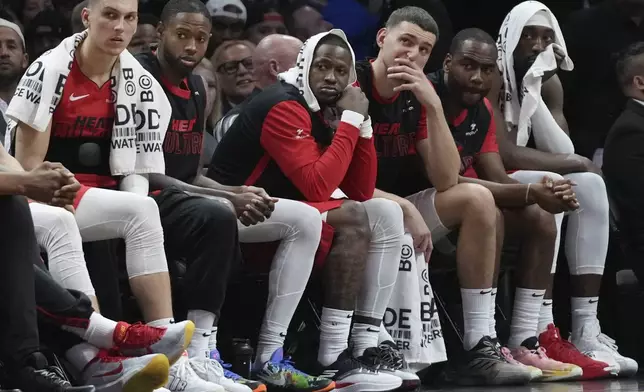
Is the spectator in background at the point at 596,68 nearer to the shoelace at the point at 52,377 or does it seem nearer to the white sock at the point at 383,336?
the white sock at the point at 383,336

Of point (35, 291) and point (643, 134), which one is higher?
point (643, 134)

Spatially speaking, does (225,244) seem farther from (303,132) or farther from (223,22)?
(223,22)

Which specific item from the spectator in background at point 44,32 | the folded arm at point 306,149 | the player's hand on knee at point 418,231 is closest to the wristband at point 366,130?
the folded arm at point 306,149

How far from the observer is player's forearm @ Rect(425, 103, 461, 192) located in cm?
564

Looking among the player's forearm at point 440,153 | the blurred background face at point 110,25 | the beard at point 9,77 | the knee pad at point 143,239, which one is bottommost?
the knee pad at point 143,239

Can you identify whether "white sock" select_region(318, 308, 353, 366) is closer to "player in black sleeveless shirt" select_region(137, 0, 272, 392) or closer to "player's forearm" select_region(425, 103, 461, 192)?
"player in black sleeveless shirt" select_region(137, 0, 272, 392)

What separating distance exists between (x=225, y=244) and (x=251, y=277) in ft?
2.03

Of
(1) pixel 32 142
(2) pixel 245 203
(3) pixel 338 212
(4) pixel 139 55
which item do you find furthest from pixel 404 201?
(1) pixel 32 142

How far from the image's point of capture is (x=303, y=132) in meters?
5.14

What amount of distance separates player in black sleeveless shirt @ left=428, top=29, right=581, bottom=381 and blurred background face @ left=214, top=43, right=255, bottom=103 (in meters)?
0.82

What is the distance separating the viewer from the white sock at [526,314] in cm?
598

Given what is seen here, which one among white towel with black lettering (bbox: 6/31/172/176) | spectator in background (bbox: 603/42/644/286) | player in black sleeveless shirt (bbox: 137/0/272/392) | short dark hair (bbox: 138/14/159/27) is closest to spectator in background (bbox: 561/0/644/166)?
spectator in background (bbox: 603/42/644/286)

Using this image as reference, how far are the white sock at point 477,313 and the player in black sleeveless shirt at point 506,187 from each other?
0.58 ft

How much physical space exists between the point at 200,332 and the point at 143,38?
1736 millimetres
